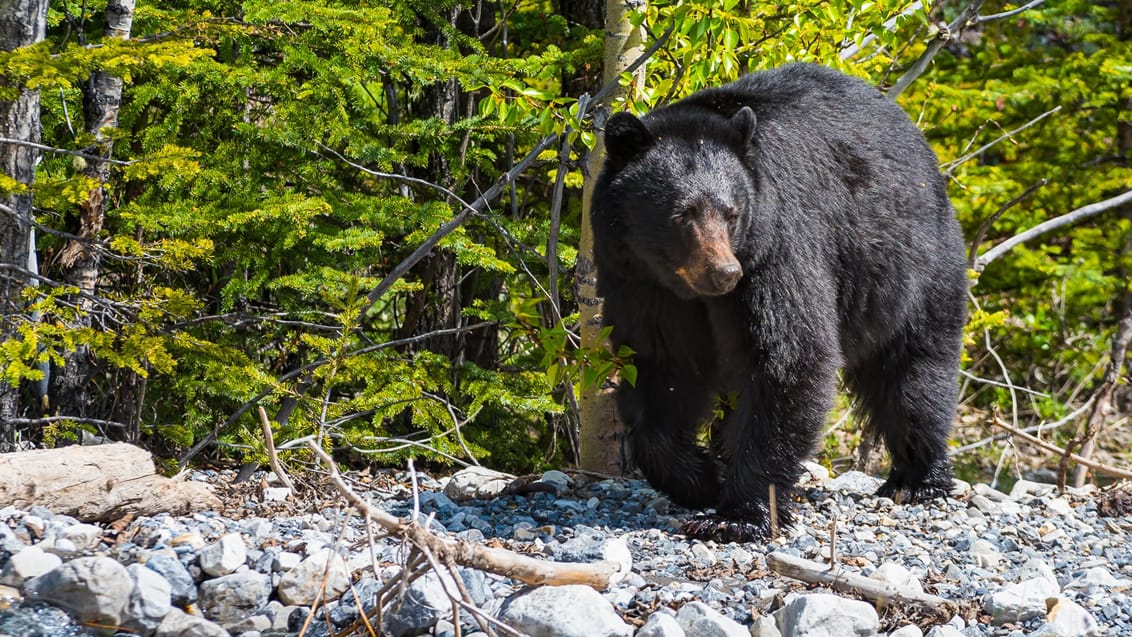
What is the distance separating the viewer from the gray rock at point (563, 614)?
320 cm

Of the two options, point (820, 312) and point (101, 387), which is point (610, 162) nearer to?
point (820, 312)

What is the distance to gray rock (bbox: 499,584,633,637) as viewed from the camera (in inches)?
126

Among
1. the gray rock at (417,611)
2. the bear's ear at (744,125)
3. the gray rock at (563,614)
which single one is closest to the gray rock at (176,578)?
the gray rock at (417,611)

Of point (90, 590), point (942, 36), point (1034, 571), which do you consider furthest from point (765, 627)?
point (942, 36)

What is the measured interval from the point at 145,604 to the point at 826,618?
80.6 inches

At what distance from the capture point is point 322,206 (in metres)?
5.17

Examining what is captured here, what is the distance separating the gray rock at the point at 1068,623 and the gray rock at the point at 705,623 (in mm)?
891

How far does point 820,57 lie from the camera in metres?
5.78

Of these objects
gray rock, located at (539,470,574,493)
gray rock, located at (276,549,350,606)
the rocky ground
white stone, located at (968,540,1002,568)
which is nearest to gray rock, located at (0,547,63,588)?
the rocky ground

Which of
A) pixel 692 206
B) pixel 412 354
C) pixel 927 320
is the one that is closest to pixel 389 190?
pixel 412 354

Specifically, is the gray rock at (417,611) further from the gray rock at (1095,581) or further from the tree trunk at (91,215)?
the tree trunk at (91,215)

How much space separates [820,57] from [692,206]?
6.58ft

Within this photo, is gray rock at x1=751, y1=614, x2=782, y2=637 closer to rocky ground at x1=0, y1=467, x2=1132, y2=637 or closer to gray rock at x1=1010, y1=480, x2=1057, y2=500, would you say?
rocky ground at x1=0, y1=467, x2=1132, y2=637

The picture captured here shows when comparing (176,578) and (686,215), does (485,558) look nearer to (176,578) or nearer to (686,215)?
(176,578)
